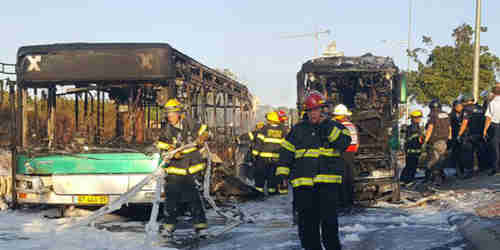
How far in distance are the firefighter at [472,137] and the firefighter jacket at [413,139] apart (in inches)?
34.5

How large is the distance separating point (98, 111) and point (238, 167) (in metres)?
6.40

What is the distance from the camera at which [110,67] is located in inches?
380

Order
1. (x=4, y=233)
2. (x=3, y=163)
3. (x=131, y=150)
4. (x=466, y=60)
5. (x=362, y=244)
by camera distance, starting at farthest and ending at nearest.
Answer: (x=466, y=60)
(x=3, y=163)
(x=131, y=150)
(x=4, y=233)
(x=362, y=244)

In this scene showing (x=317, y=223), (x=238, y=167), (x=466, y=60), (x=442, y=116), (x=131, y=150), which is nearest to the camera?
(x=317, y=223)

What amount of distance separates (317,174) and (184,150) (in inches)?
89.2

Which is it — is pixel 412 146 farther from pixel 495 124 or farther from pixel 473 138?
pixel 495 124

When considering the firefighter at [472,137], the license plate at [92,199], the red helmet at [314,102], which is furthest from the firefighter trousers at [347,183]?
the firefighter at [472,137]

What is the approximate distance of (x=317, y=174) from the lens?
20.6 ft

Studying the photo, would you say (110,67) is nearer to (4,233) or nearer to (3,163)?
(4,233)

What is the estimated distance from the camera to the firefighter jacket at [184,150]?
796cm

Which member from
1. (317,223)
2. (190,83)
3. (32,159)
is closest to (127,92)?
(190,83)

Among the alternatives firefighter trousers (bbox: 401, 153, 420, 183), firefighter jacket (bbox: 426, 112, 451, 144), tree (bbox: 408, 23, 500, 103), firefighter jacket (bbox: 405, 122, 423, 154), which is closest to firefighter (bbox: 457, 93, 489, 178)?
firefighter jacket (bbox: 426, 112, 451, 144)

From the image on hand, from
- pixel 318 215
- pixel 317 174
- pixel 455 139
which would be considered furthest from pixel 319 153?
pixel 455 139

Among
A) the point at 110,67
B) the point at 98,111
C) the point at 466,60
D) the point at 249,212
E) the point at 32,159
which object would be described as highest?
the point at 466,60
